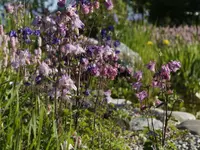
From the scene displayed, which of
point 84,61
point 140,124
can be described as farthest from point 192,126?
point 84,61

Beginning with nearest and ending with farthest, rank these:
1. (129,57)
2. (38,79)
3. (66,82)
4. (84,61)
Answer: (66,82), (38,79), (84,61), (129,57)

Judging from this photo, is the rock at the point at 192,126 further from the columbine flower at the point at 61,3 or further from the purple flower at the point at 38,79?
the columbine flower at the point at 61,3

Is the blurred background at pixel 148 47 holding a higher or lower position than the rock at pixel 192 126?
higher

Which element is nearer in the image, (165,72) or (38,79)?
(38,79)

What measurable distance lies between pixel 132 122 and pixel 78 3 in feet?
7.42

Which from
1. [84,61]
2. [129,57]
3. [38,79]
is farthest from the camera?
[129,57]

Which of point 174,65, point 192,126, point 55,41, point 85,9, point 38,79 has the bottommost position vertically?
point 192,126

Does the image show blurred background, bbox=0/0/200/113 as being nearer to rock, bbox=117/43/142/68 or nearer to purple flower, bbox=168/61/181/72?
rock, bbox=117/43/142/68

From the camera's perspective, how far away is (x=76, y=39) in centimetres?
313

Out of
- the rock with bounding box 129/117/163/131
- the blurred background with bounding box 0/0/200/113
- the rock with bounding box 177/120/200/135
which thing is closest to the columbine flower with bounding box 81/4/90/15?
the blurred background with bounding box 0/0/200/113

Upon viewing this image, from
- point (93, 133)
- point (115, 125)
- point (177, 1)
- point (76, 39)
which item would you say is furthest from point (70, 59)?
point (177, 1)

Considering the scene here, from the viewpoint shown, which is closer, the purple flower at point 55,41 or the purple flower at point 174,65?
the purple flower at point 55,41

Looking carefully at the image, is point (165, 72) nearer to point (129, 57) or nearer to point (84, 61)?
point (84, 61)

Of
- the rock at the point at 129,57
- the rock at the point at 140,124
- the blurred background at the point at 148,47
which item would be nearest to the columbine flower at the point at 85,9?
the blurred background at the point at 148,47
